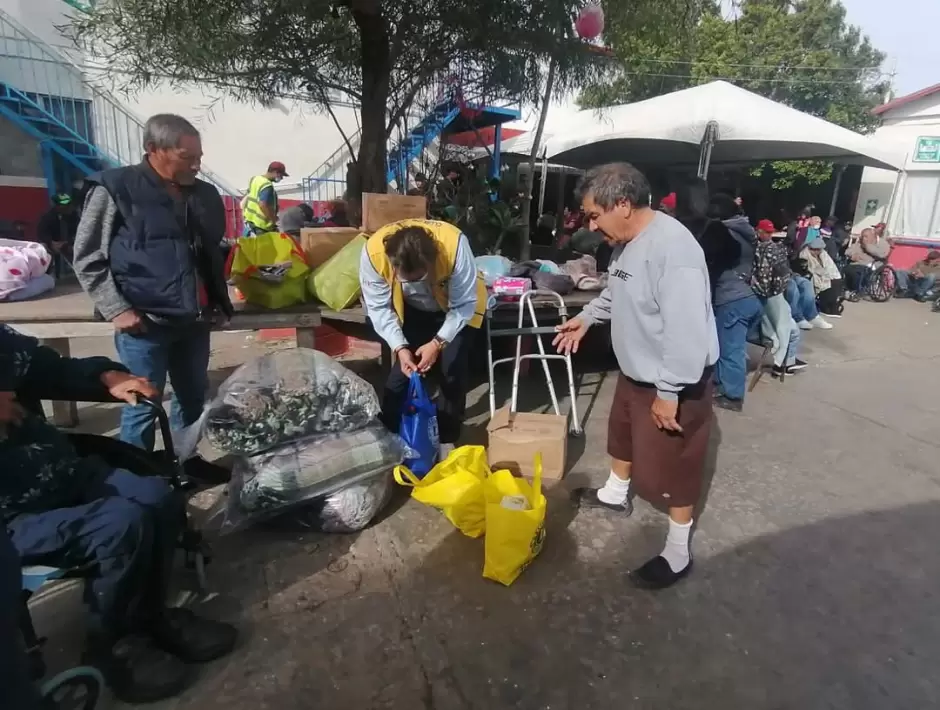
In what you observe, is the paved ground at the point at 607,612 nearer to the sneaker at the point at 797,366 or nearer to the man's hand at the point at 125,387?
the man's hand at the point at 125,387

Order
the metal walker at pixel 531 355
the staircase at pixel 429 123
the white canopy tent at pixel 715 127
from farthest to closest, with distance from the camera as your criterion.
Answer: the white canopy tent at pixel 715 127 → the staircase at pixel 429 123 → the metal walker at pixel 531 355

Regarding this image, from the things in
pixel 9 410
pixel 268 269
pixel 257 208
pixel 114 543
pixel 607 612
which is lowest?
pixel 607 612

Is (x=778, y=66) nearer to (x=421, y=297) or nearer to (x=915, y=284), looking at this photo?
(x=915, y=284)

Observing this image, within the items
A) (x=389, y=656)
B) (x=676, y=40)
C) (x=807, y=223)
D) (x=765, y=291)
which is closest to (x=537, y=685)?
(x=389, y=656)

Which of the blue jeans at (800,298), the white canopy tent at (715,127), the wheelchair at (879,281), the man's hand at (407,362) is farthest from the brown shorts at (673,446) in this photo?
the wheelchair at (879,281)

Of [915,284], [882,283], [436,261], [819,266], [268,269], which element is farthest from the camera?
[915,284]

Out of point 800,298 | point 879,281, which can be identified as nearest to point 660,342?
point 800,298

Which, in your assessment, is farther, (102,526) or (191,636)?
(191,636)

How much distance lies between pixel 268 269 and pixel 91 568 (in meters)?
2.40

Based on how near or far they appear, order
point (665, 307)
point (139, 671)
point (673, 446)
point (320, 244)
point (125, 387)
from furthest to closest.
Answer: point (320, 244), point (673, 446), point (665, 307), point (125, 387), point (139, 671)

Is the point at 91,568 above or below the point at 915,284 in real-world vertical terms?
below

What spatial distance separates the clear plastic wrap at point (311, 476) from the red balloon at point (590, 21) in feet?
14.7

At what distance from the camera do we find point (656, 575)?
8.75 ft

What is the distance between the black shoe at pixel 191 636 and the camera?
2049mm
